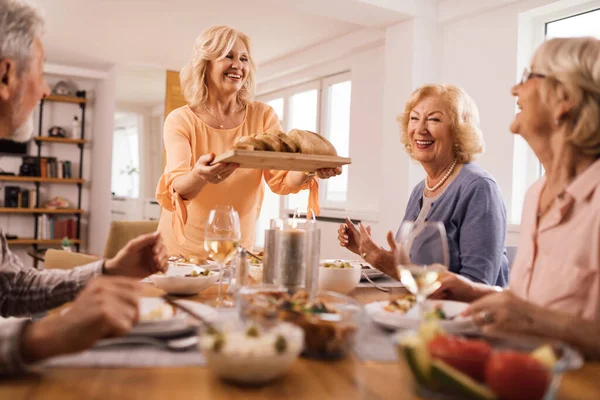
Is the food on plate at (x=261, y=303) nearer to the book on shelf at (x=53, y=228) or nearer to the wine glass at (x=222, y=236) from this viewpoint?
the wine glass at (x=222, y=236)

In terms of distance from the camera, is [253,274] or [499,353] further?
[253,274]

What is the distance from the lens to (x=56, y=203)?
7816 mm

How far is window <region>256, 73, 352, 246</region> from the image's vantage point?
6.04 metres

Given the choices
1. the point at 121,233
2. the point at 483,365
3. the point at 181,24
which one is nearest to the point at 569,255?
the point at 483,365

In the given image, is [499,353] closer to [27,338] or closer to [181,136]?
[27,338]

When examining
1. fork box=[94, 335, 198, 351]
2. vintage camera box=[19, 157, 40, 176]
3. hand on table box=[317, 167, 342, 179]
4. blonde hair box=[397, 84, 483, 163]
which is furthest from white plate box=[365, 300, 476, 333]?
vintage camera box=[19, 157, 40, 176]

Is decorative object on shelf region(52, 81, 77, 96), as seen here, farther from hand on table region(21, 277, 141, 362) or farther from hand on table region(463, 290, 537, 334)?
hand on table region(463, 290, 537, 334)

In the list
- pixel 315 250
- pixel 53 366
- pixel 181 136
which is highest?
pixel 181 136

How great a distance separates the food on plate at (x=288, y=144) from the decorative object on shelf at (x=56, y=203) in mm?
6966

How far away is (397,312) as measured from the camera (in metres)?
1.10

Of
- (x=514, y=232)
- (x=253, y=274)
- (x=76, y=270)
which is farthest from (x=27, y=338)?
(x=514, y=232)

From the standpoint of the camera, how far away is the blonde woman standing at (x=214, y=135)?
2.16 meters

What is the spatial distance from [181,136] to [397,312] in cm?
140

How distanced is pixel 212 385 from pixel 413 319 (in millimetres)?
453
